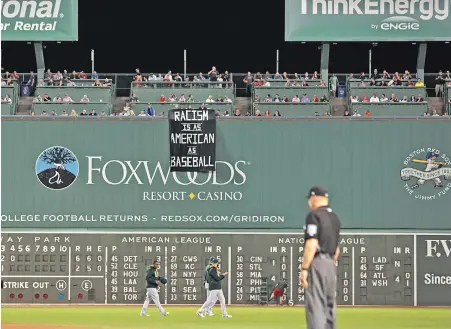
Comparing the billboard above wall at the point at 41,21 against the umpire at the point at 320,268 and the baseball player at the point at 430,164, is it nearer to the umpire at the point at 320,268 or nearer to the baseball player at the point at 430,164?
the baseball player at the point at 430,164

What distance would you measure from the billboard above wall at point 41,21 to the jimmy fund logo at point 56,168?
6.26 m

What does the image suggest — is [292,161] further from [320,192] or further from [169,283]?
[320,192]

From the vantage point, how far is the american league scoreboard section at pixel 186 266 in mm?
32406

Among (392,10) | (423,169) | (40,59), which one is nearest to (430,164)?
(423,169)

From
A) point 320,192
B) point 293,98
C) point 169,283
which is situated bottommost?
point 169,283

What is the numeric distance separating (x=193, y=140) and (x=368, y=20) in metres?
8.85

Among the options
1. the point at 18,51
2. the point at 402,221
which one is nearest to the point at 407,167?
the point at 402,221

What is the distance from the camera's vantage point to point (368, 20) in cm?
3812

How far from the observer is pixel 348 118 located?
3309 cm

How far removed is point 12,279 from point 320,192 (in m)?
21.3

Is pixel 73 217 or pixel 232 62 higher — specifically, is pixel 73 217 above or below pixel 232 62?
below

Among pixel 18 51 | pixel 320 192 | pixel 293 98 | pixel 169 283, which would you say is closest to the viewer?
pixel 320 192

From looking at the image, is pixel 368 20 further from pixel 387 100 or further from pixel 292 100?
pixel 292 100

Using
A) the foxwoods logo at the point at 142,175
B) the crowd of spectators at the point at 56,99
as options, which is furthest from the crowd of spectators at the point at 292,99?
the crowd of spectators at the point at 56,99
